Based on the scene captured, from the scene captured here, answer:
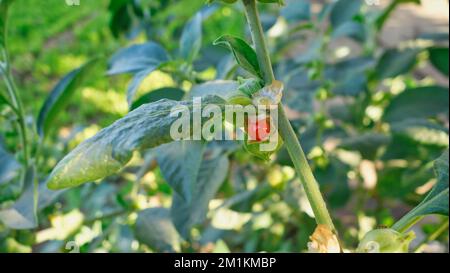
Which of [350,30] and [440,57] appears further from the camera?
[350,30]

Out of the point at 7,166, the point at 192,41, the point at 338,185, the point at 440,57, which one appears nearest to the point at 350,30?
the point at 440,57

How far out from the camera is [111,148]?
452 mm

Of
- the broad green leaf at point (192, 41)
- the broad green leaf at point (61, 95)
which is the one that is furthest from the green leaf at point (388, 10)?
the broad green leaf at point (61, 95)

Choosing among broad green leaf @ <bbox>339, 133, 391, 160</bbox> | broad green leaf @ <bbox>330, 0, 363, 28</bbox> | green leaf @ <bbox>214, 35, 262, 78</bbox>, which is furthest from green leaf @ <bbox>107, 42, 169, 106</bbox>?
broad green leaf @ <bbox>330, 0, 363, 28</bbox>

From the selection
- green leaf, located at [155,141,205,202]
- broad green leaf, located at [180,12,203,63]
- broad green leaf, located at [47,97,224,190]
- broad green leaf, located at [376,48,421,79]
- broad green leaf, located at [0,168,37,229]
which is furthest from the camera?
broad green leaf, located at [376,48,421,79]

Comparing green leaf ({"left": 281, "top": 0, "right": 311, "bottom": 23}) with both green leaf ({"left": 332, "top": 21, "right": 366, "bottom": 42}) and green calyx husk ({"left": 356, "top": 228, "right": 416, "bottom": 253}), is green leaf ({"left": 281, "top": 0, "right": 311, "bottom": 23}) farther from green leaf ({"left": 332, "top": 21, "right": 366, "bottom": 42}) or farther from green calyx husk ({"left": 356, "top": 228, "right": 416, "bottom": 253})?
green calyx husk ({"left": 356, "top": 228, "right": 416, "bottom": 253})

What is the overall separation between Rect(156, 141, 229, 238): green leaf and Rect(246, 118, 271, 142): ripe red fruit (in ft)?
0.46

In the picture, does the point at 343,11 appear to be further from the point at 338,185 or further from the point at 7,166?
the point at 7,166

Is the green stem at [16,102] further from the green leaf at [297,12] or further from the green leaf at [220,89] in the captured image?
the green leaf at [297,12]

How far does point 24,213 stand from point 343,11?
75 centimetres

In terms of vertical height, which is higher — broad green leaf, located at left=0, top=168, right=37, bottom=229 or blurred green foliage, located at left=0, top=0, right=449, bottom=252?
broad green leaf, located at left=0, top=168, right=37, bottom=229

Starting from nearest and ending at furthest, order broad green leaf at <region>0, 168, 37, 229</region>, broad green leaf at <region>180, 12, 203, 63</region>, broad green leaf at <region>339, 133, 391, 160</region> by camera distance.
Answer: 1. broad green leaf at <region>0, 168, 37, 229</region>
2. broad green leaf at <region>180, 12, 203, 63</region>
3. broad green leaf at <region>339, 133, 391, 160</region>

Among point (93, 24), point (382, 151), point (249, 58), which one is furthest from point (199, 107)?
point (93, 24)

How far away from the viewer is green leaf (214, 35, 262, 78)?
1.68ft
